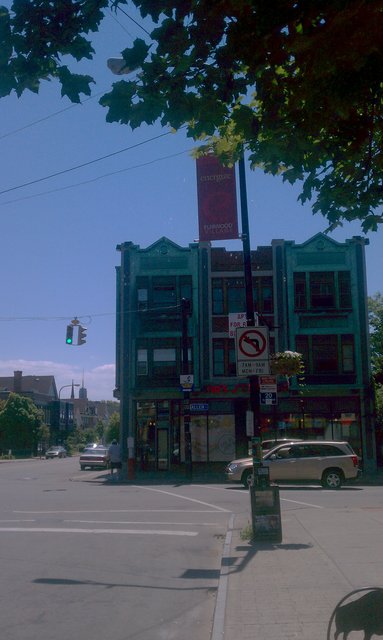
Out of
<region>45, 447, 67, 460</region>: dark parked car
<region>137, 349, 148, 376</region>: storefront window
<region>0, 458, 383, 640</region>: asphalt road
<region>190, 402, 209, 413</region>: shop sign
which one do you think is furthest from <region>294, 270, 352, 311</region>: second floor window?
<region>45, 447, 67, 460</region>: dark parked car

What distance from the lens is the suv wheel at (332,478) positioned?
23328 millimetres

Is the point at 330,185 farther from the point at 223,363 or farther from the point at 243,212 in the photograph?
the point at 223,363

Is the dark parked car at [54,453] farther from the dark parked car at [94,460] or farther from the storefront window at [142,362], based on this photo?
the storefront window at [142,362]

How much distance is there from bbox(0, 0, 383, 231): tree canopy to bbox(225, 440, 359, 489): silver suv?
15948 millimetres

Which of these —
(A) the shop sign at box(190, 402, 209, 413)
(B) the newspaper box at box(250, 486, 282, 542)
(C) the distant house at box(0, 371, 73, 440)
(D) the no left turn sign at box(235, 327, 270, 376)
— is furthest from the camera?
(C) the distant house at box(0, 371, 73, 440)

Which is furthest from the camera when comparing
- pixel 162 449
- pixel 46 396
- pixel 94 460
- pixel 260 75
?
pixel 46 396

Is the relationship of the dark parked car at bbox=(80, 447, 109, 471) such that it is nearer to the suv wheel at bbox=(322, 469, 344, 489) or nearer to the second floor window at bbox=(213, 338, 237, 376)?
the second floor window at bbox=(213, 338, 237, 376)

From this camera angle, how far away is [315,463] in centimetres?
2328

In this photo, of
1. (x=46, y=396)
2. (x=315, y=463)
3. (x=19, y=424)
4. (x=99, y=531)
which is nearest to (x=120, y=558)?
(x=99, y=531)

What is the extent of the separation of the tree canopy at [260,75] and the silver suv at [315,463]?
1595 centimetres

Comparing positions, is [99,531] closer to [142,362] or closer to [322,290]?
[142,362]

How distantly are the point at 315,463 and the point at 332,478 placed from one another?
0.79 m

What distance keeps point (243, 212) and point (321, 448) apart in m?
12.6

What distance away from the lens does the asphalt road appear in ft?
22.6
